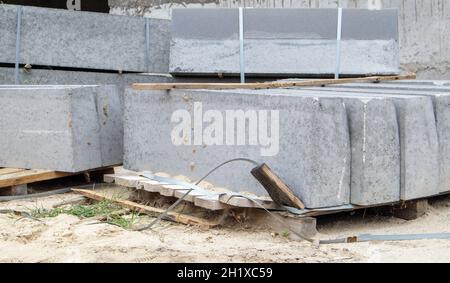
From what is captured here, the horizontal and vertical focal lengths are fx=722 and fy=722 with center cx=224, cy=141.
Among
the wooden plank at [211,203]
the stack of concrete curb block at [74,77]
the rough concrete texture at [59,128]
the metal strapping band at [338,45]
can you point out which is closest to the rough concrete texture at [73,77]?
the stack of concrete curb block at [74,77]

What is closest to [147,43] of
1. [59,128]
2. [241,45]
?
[241,45]

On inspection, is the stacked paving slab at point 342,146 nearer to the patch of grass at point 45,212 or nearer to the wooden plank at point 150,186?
the wooden plank at point 150,186

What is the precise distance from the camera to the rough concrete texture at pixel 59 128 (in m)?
6.30

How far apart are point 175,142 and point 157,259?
1.74 m

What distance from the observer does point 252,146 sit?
520 cm

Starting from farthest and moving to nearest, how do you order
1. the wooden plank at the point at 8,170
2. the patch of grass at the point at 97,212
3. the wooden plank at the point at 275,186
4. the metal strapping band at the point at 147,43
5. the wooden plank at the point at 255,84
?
the metal strapping band at the point at 147,43 → the wooden plank at the point at 8,170 → the wooden plank at the point at 255,84 → the patch of grass at the point at 97,212 → the wooden plank at the point at 275,186

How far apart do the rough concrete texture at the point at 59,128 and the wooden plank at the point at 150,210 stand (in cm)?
41

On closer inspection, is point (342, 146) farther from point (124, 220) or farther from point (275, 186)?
point (124, 220)

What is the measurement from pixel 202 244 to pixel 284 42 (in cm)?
376

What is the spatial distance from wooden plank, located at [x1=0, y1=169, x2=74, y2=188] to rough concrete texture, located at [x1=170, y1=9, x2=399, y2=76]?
2196 mm

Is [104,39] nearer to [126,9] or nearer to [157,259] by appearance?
[126,9]

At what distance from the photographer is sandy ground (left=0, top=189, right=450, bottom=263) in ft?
14.1

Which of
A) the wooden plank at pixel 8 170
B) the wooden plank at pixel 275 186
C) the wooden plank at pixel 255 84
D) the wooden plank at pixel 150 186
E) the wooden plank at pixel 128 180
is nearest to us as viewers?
the wooden plank at pixel 275 186

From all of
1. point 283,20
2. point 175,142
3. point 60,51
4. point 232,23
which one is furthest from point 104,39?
point 175,142
